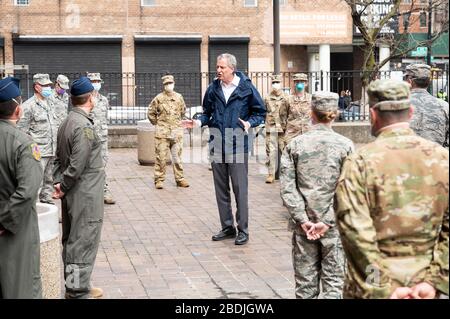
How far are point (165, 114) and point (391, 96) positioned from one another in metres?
9.84

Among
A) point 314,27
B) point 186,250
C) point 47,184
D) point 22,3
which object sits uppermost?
point 22,3

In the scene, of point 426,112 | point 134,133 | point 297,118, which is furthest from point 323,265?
point 134,133

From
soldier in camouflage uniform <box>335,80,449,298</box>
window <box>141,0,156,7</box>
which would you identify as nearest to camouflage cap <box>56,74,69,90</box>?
soldier in camouflage uniform <box>335,80,449,298</box>

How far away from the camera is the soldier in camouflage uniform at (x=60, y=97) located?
39.2 ft

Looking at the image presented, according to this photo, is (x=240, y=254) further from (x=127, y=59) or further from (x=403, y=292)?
(x=127, y=59)

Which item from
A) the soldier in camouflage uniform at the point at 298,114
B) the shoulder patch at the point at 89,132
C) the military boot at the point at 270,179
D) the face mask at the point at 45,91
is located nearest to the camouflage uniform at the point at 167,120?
the military boot at the point at 270,179

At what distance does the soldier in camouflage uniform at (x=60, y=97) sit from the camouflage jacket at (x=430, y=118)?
238 inches

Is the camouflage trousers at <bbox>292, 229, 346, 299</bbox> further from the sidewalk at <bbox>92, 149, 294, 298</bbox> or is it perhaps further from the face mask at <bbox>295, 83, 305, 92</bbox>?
the face mask at <bbox>295, 83, 305, 92</bbox>

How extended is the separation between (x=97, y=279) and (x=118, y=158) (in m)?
11.1

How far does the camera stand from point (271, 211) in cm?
1109

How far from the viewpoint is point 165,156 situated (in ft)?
44.3

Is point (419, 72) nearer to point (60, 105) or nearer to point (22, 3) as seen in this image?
point (60, 105)

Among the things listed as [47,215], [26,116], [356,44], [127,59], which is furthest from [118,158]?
[356,44]

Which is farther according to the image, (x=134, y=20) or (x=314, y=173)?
(x=134, y=20)
